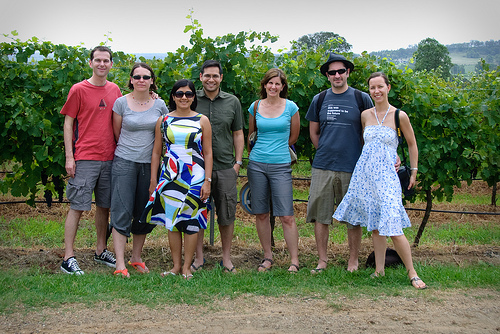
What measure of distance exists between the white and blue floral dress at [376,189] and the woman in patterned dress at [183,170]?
1.32 m

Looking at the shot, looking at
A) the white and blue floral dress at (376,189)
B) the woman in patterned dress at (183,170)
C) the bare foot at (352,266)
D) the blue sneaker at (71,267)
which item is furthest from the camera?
the bare foot at (352,266)

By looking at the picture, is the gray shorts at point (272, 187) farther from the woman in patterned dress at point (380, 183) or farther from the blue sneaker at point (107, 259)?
the blue sneaker at point (107, 259)

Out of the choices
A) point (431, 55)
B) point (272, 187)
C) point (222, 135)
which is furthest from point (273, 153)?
point (431, 55)

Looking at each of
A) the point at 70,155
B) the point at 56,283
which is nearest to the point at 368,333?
the point at 56,283

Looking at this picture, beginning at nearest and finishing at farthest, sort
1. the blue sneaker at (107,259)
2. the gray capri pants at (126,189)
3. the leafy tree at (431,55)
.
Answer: the gray capri pants at (126,189)
the blue sneaker at (107,259)
the leafy tree at (431,55)

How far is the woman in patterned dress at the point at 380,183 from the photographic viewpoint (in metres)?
4.53

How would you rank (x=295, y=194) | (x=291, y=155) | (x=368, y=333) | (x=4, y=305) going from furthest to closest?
(x=295, y=194) → (x=291, y=155) → (x=4, y=305) → (x=368, y=333)

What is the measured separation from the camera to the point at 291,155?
5105mm

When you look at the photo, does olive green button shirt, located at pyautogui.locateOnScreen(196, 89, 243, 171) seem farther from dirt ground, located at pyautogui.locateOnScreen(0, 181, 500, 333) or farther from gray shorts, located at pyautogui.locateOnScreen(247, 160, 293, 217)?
dirt ground, located at pyautogui.locateOnScreen(0, 181, 500, 333)

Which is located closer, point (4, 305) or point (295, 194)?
point (4, 305)

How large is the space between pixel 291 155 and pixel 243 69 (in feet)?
4.35

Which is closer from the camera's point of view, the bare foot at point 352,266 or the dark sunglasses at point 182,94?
the dark sunglasses at point 182,94

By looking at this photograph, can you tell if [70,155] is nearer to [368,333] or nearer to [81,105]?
[81,105]

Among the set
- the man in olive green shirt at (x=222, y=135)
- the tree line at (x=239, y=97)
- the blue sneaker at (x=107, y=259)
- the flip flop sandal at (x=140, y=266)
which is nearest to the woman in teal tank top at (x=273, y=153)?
the man in olive green shirt at (x=222, y=135)
